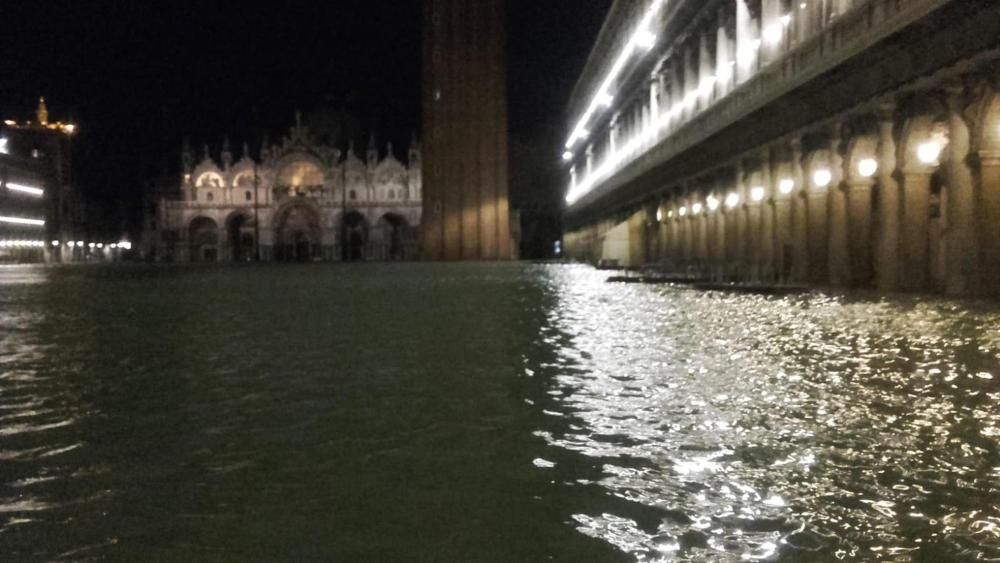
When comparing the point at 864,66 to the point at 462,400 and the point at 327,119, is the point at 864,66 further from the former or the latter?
the point at 327,119

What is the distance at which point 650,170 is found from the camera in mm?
49125

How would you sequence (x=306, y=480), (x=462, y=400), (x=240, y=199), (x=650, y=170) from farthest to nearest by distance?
(x=240, y=199), (x=650, y=170), (x=462, y=400), (x=306, y=480)

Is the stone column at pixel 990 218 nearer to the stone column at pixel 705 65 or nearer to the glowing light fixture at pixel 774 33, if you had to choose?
the glowing light fixture at pixel 774 33

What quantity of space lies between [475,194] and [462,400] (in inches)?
2986

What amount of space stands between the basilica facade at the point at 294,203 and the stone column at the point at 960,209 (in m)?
83.1

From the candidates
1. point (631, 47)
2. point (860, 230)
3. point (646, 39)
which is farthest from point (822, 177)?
point (631, 47)

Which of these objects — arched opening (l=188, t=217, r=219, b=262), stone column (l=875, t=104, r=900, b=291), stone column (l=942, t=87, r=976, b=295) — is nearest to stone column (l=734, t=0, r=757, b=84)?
stone column (l=875, t=104, r=900, b=291)

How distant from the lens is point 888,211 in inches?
1025

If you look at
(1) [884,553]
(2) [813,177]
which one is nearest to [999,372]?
(1) [884,553]

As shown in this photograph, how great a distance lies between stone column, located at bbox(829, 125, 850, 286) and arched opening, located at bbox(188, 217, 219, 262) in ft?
277

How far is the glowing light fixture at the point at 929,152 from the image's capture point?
24172 millimetres

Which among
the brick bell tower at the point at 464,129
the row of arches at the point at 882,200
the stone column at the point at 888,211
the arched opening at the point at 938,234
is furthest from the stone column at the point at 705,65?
the brick bell tower at the point at 464,129

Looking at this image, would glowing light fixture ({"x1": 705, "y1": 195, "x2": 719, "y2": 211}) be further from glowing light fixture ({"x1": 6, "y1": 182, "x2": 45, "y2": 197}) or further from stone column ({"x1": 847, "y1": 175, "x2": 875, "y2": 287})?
glowing light fixture ({"x1": 6, "y1": 182, "x2": 45, "y2": 197})

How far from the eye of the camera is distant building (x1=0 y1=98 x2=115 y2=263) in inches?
4247
